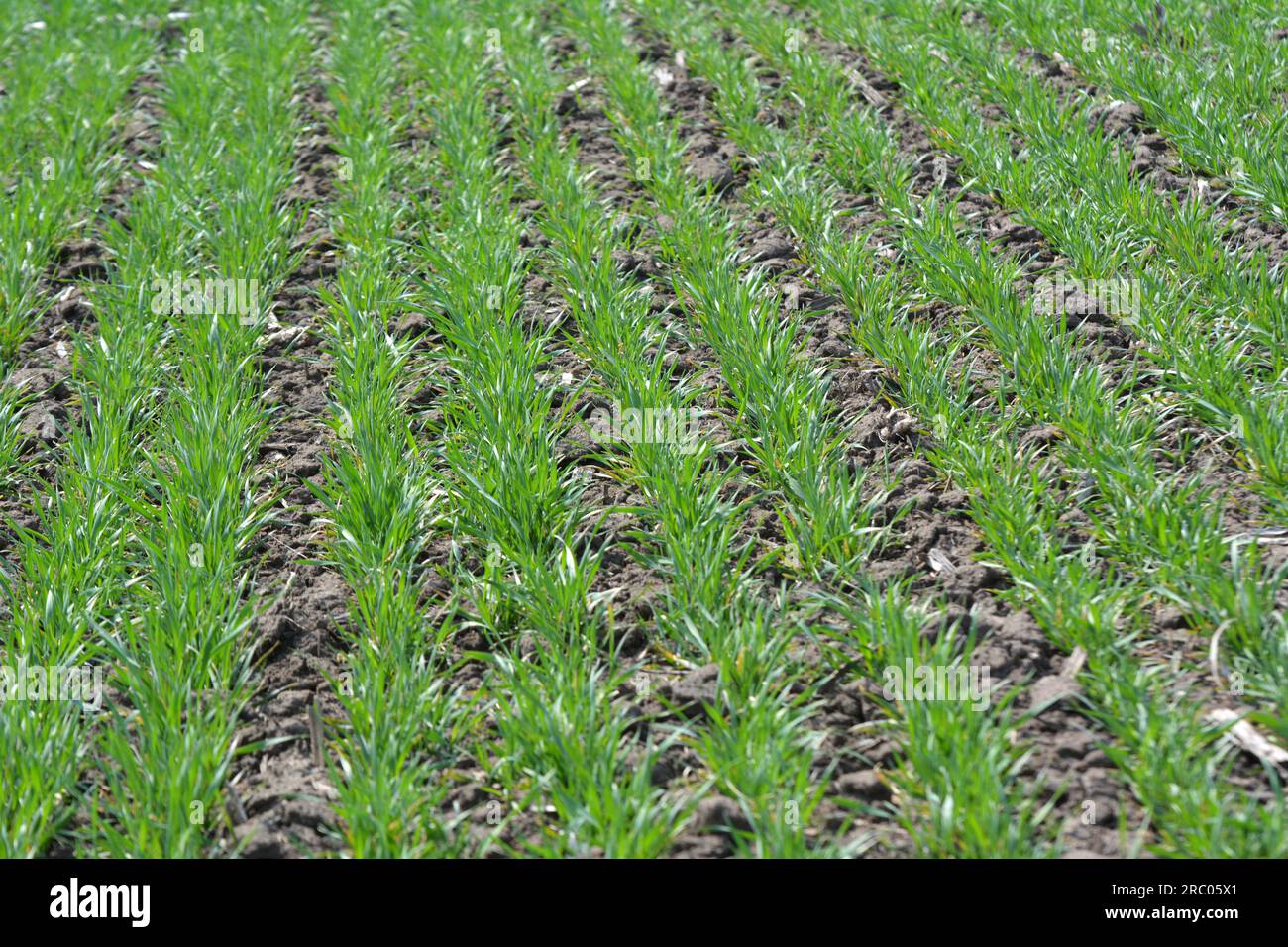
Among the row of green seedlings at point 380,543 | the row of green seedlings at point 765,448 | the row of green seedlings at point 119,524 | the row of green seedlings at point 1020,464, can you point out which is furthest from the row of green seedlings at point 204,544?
the row of green seedlings at point 1020,464

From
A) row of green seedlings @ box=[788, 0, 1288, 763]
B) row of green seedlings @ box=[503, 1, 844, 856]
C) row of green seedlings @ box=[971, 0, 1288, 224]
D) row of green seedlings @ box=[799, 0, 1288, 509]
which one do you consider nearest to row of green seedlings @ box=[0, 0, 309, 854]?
row of green seedlings @ box=[503, 1, 844, 856]

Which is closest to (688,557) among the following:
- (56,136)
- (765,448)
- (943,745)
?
(765,448)

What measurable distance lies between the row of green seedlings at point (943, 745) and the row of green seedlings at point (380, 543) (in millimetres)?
933

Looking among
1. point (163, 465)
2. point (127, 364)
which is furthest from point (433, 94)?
point (163, 465)

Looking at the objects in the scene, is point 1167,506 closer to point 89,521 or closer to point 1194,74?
point 89,521

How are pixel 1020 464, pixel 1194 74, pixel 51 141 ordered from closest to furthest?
pixel 1020 464 → pixel 1194 74 → pixel 51 141

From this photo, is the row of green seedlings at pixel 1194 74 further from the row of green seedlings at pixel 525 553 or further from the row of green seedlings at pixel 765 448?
the row of green seedlings at pixel 525 553

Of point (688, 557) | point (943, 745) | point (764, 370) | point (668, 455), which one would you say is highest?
point (764, 370)

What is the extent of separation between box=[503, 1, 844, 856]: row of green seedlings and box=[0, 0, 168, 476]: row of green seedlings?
1924 mm

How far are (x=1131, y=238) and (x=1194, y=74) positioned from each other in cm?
150

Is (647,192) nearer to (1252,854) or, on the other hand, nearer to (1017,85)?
(1017,85)

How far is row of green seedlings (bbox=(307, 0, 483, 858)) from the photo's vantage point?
2510 mm

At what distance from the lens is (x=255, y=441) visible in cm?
381

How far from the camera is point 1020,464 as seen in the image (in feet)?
10.9
